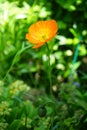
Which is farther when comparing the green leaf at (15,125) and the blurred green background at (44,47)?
the blurred green background at (44,47)

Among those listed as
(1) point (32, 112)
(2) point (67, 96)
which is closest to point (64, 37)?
(2) point (67, 96)

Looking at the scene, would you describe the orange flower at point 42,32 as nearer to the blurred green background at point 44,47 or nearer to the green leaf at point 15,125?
the green leaf at point 15,125

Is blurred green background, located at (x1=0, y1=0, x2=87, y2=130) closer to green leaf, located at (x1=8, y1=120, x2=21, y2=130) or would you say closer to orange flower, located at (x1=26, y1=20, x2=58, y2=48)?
green leaf, located at (x1=8, y1=120, x2=21, y2=130)

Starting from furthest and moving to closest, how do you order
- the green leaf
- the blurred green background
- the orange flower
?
the blurred green background → the green leaf → the orange flower

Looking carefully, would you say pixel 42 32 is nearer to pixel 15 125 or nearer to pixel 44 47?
pixel 15 125

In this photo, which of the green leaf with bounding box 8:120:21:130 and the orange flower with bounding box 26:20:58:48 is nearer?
the orange flower with bounding box 26:20:58:48

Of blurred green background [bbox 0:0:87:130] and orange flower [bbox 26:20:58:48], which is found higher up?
orange flower [bbox 26:20:58:48]

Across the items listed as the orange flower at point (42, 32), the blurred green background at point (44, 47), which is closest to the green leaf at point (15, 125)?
the orange flower at point (42, 32)

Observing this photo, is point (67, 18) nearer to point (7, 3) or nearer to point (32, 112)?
point (7, 3)

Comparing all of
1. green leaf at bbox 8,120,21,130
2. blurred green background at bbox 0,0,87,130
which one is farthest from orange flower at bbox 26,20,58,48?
blurred green background at bbox 0,0,87,130
